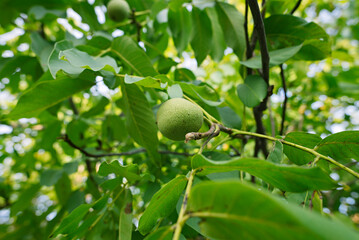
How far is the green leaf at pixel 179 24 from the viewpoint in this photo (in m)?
1.65

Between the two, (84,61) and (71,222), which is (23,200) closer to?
(71,222)

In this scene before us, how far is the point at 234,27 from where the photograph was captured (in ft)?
4.74

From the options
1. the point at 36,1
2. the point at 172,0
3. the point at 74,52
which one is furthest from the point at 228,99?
the point at 36,1

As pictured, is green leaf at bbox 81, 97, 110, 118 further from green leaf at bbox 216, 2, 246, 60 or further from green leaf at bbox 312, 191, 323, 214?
green leaf at bbox 312, 191, 323, 214

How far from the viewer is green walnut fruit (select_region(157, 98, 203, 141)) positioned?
0.91 meters

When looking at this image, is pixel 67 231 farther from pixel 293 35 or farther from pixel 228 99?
pixel 293 35

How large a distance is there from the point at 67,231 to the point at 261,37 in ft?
3.74

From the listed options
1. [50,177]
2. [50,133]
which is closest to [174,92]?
[50,177]

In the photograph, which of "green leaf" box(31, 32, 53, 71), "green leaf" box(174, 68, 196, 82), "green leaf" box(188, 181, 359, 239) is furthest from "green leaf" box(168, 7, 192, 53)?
"green leaf" box(188, 181, 359, 239)

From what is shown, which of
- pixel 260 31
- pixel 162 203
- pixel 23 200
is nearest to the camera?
pixel 162 203

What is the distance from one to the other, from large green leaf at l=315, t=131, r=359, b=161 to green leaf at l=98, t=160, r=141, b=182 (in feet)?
2.34

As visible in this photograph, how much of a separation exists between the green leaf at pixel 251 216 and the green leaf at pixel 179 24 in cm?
134

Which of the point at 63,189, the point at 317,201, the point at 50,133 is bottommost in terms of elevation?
the point at 63,189

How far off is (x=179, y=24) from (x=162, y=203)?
126 cm
